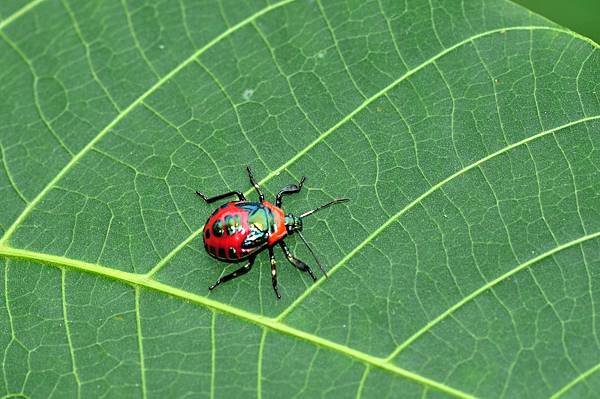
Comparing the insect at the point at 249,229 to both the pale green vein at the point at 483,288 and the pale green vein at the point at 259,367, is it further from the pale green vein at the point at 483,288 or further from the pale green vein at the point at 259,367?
the pale green vein at the point at 483,288

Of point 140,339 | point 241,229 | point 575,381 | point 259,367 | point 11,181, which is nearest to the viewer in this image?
point 575,381

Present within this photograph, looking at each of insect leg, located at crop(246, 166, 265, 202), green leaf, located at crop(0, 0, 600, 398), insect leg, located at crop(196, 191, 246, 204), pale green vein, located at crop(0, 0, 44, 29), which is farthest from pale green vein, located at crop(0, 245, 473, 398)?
pale green vein, located at crop(0, 0, 44, 29)

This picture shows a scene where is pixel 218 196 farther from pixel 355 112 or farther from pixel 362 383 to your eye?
pixel 362 383

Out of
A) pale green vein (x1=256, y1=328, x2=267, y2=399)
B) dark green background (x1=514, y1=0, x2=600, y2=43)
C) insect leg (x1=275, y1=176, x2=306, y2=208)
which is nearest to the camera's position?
pale green vein (x1=256, y1=328, x2=267, y2=399)

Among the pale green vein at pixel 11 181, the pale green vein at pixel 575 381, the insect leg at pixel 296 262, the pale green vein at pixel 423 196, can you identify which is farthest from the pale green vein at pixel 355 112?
the pale green vein at pixel 575 381

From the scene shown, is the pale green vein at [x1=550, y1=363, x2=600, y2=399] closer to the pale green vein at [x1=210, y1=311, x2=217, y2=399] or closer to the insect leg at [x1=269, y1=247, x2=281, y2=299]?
the insect leg at [x1=269, y1=247, x2=281, y2=299]

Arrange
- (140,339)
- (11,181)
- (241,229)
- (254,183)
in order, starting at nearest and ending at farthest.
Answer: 1. (140,339)
2. (11,181)
3. (254,183)
4. (241,229)

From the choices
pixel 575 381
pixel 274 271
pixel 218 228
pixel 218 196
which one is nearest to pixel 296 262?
pixel 274 271
